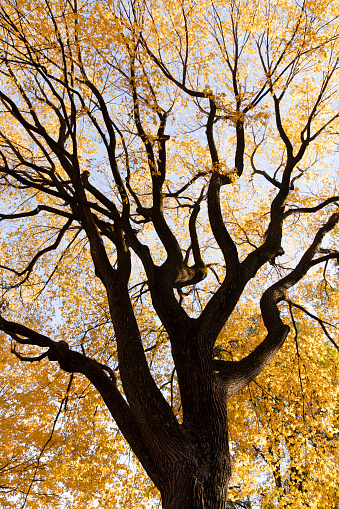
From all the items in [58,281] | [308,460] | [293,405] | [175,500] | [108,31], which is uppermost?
[108,31]

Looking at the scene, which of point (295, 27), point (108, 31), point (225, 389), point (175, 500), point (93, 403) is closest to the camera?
point (175, 500)

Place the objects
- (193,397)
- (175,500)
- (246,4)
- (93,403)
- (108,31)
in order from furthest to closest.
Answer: (93,403)
(246,4)
(108,31)
(193,397)
(175,500)

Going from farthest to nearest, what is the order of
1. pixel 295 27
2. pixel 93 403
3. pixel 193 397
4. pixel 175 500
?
1. pixel 93 403
2. pixel 295 27
3. pixel 193 397
4. pixel 175 500

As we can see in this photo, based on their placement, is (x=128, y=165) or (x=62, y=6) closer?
(x=62, y=6)

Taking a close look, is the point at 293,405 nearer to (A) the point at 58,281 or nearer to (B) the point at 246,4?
(A) the point at 58,281

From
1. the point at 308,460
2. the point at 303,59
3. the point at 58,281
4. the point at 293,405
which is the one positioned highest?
the point at 303,59

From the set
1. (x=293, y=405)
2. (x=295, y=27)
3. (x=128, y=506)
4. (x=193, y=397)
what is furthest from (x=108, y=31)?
(x=128, y=506)

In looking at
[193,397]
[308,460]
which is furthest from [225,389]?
[308,460]

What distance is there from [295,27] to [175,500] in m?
7.64

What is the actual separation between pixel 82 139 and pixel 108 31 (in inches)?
178

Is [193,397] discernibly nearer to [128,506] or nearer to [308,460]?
[308,460]

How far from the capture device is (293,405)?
7.88 metres

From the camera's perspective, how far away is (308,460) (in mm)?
7152

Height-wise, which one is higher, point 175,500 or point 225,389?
point 225,389
